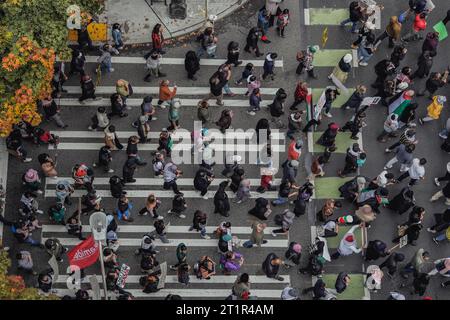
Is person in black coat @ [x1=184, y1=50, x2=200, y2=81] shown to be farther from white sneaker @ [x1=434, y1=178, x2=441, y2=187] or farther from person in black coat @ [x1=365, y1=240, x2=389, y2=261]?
white sneaker @ [x1=434, y1=178, x2=441, y2=187]

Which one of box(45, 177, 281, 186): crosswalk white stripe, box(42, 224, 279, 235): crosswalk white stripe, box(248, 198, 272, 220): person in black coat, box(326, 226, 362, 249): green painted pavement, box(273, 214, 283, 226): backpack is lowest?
box(326, 226, 362, 249): green painted pavement

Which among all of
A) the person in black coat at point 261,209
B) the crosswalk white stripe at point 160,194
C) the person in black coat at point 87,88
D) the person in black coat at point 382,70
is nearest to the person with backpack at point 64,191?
the crosswalk white stripe at point 160,194

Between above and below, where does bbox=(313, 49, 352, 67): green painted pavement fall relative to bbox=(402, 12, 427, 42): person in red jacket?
below

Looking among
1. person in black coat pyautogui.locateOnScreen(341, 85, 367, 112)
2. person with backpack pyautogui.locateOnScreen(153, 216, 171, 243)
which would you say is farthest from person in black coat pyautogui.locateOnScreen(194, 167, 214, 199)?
person in black coat pyautogui.locateOnScreen(341, 85, 367, 112)

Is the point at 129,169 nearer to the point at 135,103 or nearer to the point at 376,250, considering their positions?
the point at 135,103

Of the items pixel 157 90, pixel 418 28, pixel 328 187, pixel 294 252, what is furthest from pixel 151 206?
pixel 418 28

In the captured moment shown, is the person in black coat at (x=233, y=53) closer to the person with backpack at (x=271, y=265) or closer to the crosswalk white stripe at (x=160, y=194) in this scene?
the crosswalk white stripe at (x=160, y=194)
